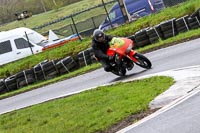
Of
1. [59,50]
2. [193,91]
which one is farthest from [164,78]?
[59,50]

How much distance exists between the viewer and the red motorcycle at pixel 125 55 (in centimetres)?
1727

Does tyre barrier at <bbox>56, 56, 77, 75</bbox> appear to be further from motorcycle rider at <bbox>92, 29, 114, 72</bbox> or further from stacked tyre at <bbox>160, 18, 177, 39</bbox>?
motorcycle rider at <bbox>92, 29, 114, 72</bbox>

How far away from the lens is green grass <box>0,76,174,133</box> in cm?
1164

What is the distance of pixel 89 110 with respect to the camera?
1310 centimetres

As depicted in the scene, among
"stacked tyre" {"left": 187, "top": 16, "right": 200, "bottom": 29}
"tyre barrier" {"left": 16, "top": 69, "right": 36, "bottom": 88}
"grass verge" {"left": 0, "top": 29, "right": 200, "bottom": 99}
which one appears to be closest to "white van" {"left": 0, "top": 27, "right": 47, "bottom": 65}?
"tyre barrier" {"left": 16, "top": 69, "right": 36, "bottom": 88}

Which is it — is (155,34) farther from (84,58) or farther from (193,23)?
(84,58)

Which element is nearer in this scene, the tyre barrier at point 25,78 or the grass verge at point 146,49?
the grass verge at point 146,49

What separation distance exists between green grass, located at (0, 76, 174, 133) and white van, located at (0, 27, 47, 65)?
55.0 ft

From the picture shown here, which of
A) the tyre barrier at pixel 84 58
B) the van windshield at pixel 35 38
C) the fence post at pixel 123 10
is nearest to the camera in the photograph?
the tyre barrier at pixel 84 58

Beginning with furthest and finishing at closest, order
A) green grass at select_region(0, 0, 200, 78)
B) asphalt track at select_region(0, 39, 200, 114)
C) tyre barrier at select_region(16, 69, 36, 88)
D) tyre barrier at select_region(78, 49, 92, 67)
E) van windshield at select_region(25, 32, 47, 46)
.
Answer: van windshield at select_region(25, 32, 47, 46) < green grass at select_region(0, 0, 200, 78) < tyre barrier at select_region(16, 69, 36, 88) < tyre barrier at select_region(78, 49, 92, 67) < asphalt track at select_region(0, 39, 200, 114)

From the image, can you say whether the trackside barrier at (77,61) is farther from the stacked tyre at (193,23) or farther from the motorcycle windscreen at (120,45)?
the motorcycle windscreen at (120,45)

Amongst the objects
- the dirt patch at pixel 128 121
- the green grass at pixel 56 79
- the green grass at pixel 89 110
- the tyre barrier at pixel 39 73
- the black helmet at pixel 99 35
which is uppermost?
the black helmet at pixel 99 35

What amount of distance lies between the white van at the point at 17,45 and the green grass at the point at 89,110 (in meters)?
16.8

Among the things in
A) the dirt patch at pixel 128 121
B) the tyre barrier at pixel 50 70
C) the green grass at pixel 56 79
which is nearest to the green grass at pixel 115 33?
the tyre barrier at pixel 50 70
